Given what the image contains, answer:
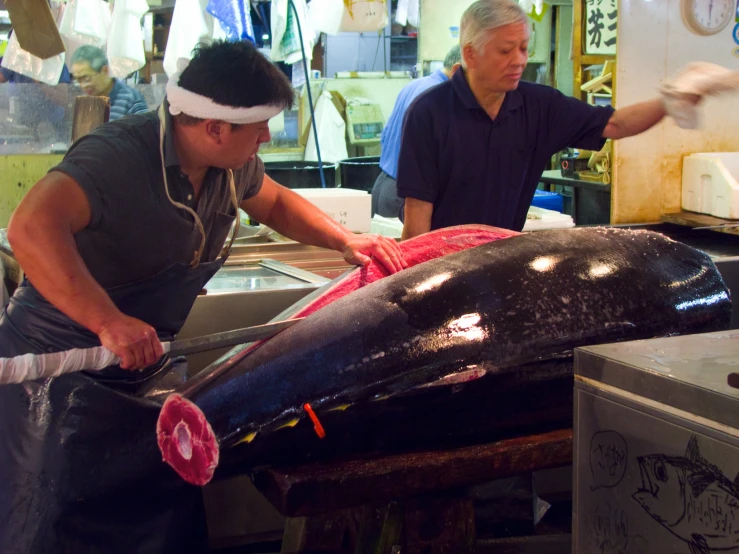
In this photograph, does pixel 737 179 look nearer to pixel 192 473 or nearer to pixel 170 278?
pixel 170 278

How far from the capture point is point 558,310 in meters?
2.04

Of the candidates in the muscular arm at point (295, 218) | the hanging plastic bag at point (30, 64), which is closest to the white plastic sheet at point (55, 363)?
the muscular arm at point (295, 218)

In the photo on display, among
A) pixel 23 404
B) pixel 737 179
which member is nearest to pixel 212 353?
pixel 23 404

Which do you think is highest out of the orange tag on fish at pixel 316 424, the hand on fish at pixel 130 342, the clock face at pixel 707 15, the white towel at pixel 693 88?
A: the clock face at pixel 707 15

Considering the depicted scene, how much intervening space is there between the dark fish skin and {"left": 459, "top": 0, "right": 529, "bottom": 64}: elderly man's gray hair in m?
1.00

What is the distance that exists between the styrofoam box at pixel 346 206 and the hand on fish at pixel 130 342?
72.7 inches

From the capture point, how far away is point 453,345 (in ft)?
6.31

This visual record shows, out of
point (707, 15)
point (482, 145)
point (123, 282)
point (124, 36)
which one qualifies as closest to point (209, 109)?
point (123, 282)

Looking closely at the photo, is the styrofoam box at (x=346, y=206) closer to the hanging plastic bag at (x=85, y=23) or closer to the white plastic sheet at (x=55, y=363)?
the white plastic sheet at (x=55, y=363)

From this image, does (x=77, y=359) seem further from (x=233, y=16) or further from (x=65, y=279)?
(x=233, y=16)

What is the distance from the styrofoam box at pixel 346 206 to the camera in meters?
Result: 3.69

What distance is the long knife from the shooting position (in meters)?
1.80

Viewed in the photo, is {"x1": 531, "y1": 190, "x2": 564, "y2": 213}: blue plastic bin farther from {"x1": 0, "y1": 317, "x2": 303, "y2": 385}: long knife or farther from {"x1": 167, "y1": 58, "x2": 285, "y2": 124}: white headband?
{"x1": 0, "y1": 317, "x2": 303, "y2": 385}: long knife

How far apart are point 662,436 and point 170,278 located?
1477 millimetres
